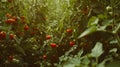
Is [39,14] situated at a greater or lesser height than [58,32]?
greater

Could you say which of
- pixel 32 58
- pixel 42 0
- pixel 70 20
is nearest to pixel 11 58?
pixel 32 58

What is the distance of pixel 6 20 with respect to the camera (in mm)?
1943

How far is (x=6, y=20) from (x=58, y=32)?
37cm

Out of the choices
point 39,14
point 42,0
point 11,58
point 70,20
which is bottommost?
point 11,58

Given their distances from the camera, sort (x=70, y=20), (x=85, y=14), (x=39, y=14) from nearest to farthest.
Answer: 1. (x=85, y=14)
2. (x=70, y=20)
3. (x=39, y=14)

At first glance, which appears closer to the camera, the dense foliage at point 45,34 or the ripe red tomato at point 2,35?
the dense foliage at point 45,34

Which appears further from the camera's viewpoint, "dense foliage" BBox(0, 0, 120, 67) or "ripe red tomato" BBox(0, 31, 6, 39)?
"ripe red tomato" BBox(0, 31, 6, 39)

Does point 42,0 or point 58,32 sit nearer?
point 58,32

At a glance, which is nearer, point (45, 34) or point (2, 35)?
point (2, 35)

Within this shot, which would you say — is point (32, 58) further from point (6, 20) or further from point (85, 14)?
point (85, 14)

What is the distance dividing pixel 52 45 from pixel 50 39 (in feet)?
0.36

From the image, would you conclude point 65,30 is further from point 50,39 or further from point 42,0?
point 42,0

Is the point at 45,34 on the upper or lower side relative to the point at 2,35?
upper

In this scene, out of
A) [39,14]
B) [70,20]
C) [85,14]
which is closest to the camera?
[85,14]
